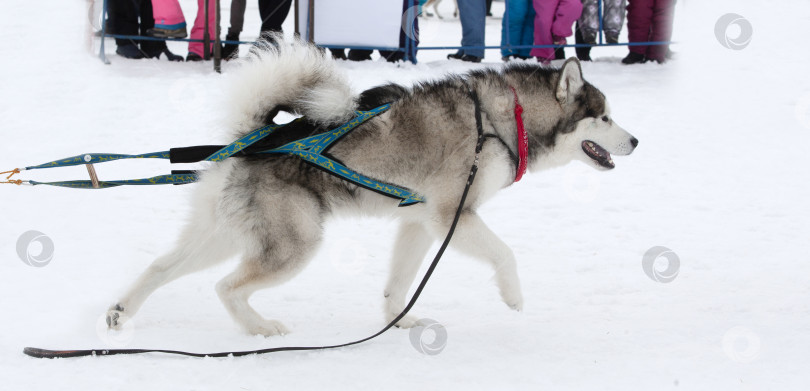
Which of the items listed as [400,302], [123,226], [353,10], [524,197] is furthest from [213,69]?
[400,302]

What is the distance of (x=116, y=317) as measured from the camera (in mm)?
3061

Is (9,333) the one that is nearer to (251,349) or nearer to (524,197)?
(251,349)

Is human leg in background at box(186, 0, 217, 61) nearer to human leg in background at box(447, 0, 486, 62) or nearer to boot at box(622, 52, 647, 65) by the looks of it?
human leg in background at box(447, 0, 486, 62)

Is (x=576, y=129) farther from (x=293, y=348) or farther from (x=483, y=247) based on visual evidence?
(x=293, y=348)

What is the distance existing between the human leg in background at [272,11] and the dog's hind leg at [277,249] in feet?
16.5

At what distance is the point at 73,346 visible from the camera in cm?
287

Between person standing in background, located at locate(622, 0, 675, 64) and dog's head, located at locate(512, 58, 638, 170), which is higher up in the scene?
person standing in background, located at locate(622, 0, 675, 64)

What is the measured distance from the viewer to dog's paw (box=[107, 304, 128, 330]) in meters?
3.05

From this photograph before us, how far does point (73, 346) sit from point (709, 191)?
14.9ft

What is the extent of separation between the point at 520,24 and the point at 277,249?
5801mm

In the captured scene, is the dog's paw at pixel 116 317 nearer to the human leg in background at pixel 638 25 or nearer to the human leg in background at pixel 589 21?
the human leg in background at pixel 589 21

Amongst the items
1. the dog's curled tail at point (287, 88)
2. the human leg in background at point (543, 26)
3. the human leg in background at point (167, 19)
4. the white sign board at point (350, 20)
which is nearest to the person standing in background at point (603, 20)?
the human leg in background at point (543, 26)

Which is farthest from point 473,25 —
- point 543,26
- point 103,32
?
point 103,32

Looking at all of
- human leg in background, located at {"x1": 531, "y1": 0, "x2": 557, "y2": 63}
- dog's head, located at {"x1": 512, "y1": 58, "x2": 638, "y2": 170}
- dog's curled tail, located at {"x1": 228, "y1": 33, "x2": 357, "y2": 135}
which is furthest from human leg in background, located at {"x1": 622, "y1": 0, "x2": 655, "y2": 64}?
dog's curled tail, located at {"x1": 228, "y1": 33, "x2": 357, "y2": 135}
